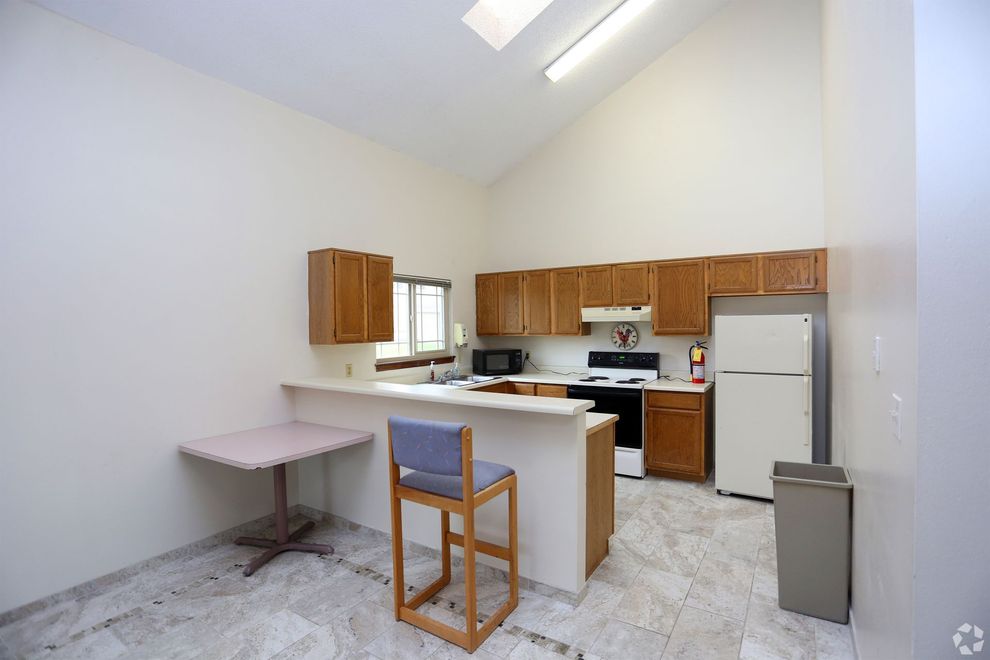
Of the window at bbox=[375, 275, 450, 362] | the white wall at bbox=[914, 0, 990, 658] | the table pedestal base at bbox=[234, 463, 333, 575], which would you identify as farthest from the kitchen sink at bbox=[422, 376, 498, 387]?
the white wall at bbox=[914, 0, 990, 658]

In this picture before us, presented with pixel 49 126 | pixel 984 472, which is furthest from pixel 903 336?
pixel 49 126

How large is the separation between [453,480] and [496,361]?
9.98 ft

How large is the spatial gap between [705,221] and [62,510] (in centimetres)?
512

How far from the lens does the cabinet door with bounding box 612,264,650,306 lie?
14.7 ft

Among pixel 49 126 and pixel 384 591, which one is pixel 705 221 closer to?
pixel 384 591

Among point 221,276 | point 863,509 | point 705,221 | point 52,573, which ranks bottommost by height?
point 52,573

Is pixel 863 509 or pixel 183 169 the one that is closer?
pixel 863 509

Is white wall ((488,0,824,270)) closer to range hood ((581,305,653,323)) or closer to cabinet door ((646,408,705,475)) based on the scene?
range hood ((581,305,653,323))

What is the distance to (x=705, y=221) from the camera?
4488 mm

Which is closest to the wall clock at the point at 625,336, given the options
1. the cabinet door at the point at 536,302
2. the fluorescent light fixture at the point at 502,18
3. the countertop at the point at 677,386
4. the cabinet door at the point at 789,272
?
the countertop at the point at 677,386

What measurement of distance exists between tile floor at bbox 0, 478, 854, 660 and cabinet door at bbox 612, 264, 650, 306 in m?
2.21

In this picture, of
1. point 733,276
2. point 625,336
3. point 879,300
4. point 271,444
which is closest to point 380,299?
point 271,444

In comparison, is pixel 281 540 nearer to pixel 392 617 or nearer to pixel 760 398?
pixel 392 617

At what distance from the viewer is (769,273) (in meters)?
3.99
